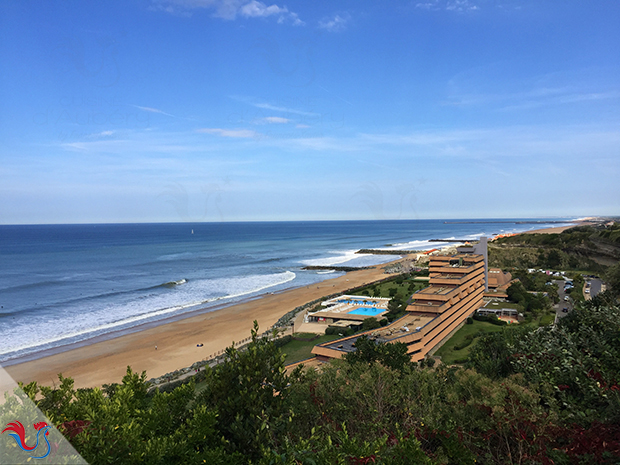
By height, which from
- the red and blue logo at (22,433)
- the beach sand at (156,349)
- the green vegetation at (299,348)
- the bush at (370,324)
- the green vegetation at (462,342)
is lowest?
the beach sand at (156,349)

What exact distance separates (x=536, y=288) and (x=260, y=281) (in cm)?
4592

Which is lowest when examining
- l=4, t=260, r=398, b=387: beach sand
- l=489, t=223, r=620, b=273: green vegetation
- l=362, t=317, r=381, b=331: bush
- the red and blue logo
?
l=4, t=260, r=398, b=387: beach sand

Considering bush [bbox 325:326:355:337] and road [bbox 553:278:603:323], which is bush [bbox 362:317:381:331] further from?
road [bbox 553:278:603:323]

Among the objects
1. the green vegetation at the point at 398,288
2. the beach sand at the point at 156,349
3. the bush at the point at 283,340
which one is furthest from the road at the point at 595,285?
the beach sand at the point at 156,349

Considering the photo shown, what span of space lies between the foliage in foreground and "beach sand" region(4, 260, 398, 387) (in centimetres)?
2263

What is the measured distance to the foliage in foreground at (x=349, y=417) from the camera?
19.8ft

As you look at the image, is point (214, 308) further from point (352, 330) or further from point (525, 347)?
point (525, 347)

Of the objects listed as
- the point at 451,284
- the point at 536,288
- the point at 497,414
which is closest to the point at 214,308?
the point at 451,284

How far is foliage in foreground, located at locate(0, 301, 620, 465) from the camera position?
605cm

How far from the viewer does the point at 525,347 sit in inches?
466

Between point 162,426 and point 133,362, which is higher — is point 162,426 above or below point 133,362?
above

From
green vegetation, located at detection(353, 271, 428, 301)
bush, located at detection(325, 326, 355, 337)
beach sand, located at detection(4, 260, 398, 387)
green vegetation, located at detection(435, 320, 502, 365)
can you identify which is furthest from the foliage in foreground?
green vegetation, located at detection(353, 271, 428, 301)

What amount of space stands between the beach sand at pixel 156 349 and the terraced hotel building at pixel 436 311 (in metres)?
14.3

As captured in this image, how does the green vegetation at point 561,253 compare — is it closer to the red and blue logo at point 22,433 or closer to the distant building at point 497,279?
the distant building at point 497,279
